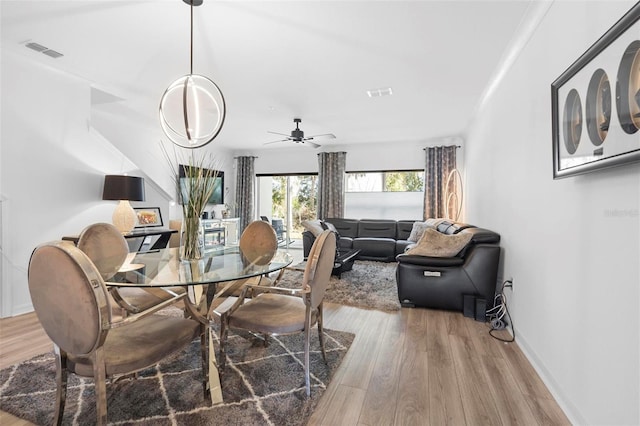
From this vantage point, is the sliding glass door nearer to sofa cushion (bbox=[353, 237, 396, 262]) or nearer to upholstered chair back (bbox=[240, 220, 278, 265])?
sofa cushion (bbox=[353, 237, 396, 262])

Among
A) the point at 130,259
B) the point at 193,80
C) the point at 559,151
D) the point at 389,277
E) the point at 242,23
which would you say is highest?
the point at 242,23

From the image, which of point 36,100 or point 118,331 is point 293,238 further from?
point 118,331

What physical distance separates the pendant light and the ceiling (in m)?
0.56

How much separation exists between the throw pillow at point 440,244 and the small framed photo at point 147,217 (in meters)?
3.93

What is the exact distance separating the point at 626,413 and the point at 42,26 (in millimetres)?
4373

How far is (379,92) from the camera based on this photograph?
3.76 meters

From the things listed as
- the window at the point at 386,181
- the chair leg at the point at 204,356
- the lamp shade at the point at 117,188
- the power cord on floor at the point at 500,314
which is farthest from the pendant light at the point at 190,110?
the window at the point at 386,181

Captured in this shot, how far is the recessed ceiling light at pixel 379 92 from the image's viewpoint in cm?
367

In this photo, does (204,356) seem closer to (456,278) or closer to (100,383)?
(100,383)

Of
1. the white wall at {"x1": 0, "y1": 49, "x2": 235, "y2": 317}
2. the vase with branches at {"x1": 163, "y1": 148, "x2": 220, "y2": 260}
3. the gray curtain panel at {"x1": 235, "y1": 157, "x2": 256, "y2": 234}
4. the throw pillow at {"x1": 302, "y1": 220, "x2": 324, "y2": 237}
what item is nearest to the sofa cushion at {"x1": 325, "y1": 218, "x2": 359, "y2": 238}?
the throw pillow at {"x1": 302, "y1": 220, "x2": 324, "y2": 237}

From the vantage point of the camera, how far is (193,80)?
222cm

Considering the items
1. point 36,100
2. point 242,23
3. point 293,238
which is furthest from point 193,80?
point 293,238

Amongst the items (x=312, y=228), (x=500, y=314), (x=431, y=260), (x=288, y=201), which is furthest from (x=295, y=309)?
(x=288, y=201)

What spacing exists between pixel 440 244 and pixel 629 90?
85.8 inches
